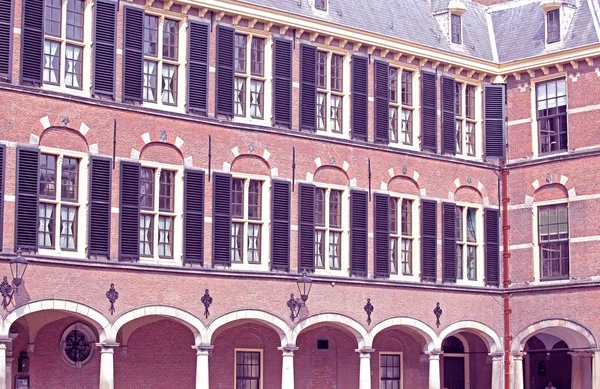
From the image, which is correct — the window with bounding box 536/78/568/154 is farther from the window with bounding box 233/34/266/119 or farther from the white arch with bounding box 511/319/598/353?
the window with bounding box 233/34/266/119

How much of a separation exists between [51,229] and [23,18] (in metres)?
4.82

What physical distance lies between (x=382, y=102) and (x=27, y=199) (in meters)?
11.6

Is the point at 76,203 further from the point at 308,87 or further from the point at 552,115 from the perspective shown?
the point at 552,115

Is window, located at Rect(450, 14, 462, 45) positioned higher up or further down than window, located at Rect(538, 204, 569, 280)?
higher up

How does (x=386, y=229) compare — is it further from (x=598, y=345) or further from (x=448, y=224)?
(x=598, y=345)

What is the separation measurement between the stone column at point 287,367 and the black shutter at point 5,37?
10103 mm

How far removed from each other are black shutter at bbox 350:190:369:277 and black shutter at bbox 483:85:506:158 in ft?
18.3

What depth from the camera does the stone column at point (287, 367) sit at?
33156mm

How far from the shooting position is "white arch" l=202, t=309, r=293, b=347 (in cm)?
3178

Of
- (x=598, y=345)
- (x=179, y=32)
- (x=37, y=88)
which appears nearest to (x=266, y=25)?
(x=179, y=32)

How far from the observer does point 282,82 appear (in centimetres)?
3400

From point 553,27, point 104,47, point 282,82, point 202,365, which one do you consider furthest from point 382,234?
point 104,47

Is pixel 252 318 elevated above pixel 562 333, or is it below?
above

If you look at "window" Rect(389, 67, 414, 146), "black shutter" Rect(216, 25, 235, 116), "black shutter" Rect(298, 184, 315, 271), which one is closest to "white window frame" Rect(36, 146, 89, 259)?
"black shutter" Rect(216, 25, 235, 116)
